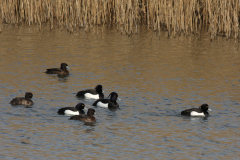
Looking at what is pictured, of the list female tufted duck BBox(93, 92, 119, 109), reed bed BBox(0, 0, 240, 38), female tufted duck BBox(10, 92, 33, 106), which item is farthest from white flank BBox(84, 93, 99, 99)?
reed bed BBox(0, 0, 240, 38)

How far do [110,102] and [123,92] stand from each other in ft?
6.79

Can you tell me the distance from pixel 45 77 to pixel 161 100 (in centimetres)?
586

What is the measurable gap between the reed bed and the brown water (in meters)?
0.86

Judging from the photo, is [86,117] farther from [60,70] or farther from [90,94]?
[60,70]

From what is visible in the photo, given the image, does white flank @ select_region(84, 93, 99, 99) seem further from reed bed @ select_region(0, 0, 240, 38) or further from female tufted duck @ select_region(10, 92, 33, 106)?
reed bed @ select_region(0, 0, 240, 38)

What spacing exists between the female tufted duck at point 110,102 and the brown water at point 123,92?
28 cm

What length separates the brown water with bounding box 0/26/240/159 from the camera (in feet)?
36.1

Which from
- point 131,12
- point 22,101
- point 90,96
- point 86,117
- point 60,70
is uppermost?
point 131,12

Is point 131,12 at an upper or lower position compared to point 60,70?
upper

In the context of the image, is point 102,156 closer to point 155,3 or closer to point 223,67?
point 223,67

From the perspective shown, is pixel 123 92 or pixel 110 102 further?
pixel 123 92

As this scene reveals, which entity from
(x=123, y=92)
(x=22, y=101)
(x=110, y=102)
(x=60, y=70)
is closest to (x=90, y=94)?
(x=110, y=102)

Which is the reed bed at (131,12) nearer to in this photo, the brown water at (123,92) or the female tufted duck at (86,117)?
the brown water at (123,92)

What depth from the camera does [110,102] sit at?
14672 millimetres
